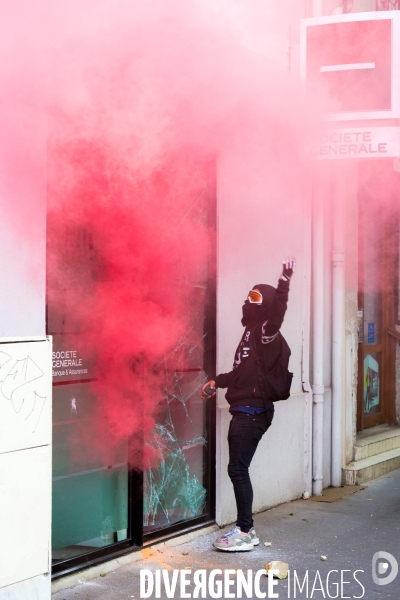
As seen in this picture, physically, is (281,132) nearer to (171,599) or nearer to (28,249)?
(28,249)

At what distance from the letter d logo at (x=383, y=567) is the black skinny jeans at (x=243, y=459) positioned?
79 centimetres

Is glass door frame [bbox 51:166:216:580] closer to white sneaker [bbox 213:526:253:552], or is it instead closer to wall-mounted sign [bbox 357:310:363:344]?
white sneaker [bbox 213:526:253:552]

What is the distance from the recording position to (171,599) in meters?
4.41

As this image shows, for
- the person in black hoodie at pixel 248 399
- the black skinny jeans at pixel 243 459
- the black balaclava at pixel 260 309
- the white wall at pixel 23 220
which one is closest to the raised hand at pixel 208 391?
the person in black hoodie at pixel 248 399

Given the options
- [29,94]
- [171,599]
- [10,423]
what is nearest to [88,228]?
[29,94]

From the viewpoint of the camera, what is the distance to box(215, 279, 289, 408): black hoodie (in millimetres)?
5250

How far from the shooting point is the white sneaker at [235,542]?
17.1 ft

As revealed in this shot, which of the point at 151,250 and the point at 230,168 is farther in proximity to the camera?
the point at 230,168

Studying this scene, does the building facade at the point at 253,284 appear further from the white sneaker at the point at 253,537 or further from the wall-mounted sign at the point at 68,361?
the white sneaker at the point at 253,537

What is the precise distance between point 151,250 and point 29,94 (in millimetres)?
1357

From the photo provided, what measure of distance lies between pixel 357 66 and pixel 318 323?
215cm

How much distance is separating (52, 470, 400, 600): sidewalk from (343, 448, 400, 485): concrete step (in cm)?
47

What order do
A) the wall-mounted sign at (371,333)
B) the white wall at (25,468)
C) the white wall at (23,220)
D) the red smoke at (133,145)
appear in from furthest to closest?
the wall-mounted sign at (371,333) → the red smoke at (133,145) → the white wall at (23,220) → the white wall at (25,468)

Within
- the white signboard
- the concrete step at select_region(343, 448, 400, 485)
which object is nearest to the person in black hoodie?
the white signboard
